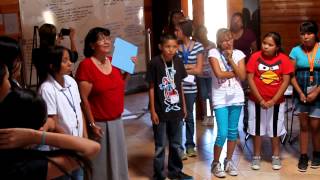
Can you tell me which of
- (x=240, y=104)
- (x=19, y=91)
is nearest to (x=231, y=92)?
(x=240, y=104)

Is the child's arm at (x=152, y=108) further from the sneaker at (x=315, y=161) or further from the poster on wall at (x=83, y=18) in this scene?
the poster on wall at (x=83, y=18)

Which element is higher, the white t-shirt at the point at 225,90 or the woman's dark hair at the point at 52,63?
Result: the woman's dark hair at the point at 52,63

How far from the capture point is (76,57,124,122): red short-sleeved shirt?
3045 millimetres

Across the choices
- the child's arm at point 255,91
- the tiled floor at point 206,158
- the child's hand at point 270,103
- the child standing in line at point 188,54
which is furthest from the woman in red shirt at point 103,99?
the child's hand at point 270,103

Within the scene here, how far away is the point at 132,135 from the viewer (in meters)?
5.26

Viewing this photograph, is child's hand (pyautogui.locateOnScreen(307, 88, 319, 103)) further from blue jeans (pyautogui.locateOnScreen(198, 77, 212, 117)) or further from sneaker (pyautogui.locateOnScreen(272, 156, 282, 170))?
blue jeans (pyautogui.locateOnScreen(198, 77, 212, 117))

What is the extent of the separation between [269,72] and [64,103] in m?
1.87

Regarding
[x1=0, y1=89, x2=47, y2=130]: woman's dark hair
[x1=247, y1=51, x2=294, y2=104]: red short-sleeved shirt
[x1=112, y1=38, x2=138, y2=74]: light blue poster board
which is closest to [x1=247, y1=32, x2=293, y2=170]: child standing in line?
[x1=247, y1=51, x2=294, y2=104]: red short-sleeved shirt

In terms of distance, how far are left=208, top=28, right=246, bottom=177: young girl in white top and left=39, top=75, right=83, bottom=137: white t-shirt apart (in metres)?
1.37

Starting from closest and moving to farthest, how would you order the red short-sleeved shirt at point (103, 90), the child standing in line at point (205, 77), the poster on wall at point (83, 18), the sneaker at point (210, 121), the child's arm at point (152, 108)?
the red short-sleeved shirt at point (103, 90)
the child's arm at point (152, 108)
the child standing in line at point (205, 77)
the sneaker at point (210, 121)
the poster on wall at point (83, 18)

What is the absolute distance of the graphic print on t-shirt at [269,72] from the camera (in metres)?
3.78

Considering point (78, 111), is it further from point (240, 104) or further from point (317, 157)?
point (317, 157)

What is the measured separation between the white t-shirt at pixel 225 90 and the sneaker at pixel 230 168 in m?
0.54

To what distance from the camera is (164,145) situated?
3.64 m
